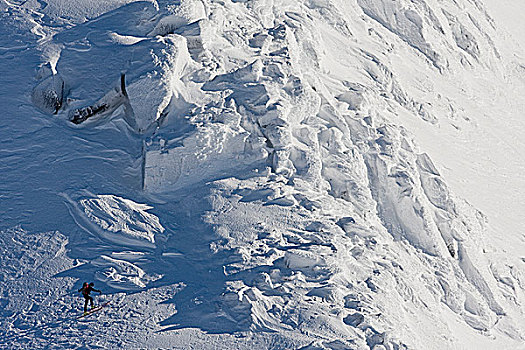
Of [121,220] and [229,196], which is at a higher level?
[229,196]

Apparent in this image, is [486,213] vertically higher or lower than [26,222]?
higher

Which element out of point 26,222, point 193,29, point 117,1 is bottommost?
point 26,222

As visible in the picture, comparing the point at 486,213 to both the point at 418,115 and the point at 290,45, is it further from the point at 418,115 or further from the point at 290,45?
the point at 290,45

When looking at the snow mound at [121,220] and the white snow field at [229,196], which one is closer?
the white snow field at [229,196]

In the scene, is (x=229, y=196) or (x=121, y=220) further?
(x=229, y=196)

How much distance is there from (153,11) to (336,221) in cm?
858

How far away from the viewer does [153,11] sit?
19.5 m

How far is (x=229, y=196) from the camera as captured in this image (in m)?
16.1

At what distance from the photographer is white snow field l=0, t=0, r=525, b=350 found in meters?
13.6

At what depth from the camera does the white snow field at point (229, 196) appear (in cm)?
1362

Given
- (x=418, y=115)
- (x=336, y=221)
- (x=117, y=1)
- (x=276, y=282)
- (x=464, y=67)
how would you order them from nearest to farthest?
(x=276, y=282)
(x=336, y=221)
(x=117, y=1)
(x=418, y=115)
(x=464, y=67)

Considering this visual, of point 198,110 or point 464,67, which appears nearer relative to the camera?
point 198,110

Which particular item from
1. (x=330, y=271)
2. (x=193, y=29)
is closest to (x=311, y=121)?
(x=193, y=29)

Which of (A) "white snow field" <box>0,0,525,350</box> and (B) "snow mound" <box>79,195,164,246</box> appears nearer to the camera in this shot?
(A) "white snow field" <box>0,0,525,350</box>
